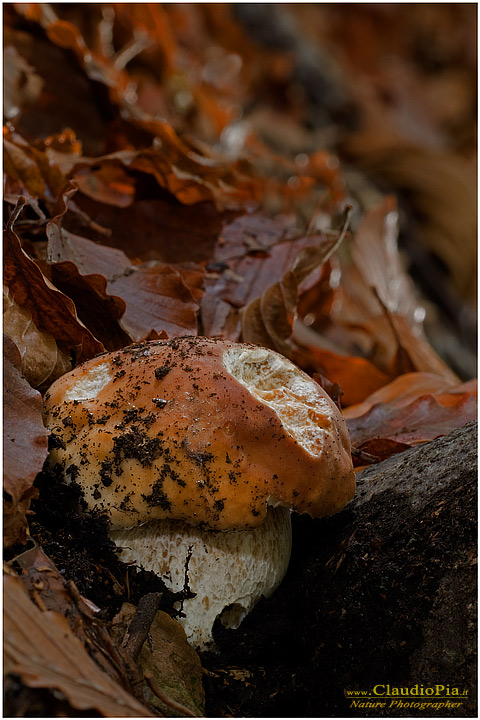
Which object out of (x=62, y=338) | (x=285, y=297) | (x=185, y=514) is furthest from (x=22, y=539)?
(x=285, y=297)

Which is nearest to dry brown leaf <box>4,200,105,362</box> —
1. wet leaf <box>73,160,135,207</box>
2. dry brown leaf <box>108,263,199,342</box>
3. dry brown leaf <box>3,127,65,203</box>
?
dry brown leaf <box>108,263,199,342</box>

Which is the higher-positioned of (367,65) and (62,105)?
(367,65)

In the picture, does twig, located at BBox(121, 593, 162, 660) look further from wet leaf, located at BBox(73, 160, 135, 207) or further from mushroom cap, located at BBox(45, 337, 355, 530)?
wet leaf, located at BBox(73, 160, 135, 207)

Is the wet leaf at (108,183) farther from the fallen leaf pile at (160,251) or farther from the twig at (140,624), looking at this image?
the twig at (140,624)

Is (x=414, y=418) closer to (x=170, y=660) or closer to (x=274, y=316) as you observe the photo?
(x=274, y=316)

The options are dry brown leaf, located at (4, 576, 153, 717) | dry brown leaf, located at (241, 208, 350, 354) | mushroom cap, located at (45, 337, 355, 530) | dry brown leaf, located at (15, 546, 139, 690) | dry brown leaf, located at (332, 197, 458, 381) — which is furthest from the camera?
dry brown leaf, located at (332, 197, 458, 381)

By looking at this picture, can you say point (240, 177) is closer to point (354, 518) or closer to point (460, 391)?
point (460, 391)

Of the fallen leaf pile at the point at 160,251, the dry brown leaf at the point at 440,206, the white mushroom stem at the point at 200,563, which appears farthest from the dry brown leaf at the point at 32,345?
the dry brown leaf at the point at 440,206
